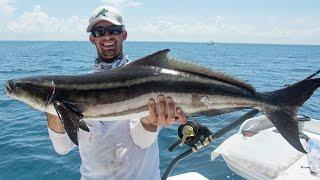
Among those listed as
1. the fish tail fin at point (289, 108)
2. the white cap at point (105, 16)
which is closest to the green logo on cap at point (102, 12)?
the white cap at point (105, 16)

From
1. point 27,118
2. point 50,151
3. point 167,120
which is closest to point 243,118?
point 167,120

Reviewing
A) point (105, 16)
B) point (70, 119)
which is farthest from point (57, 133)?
point (105, 16)

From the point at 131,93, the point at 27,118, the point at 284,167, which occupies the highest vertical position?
the point at 131,93

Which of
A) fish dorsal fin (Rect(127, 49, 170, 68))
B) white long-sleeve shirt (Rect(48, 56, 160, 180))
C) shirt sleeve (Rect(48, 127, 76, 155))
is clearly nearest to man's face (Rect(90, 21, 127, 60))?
white long-sleeve shirt (Rect(48, 56, 160, 180))

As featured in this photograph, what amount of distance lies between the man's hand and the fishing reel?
103 centimetres

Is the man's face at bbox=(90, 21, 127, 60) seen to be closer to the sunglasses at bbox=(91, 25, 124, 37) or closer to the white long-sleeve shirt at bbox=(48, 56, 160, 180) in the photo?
the sunglasses at bbox=(91, 25, 124, 37)

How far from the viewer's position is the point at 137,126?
404 centimetres

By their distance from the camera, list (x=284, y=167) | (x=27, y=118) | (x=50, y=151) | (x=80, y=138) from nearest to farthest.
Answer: (x=80, y=138) < (x=284, y=167) < (x=50, y=151) < (x=27, y=118)

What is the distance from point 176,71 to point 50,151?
8.50m

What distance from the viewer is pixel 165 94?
3.61 metres

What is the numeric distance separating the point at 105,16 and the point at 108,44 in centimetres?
32

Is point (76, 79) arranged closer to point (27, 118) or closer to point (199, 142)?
point (199, 142)

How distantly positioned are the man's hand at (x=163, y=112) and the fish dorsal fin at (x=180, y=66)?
0.30m

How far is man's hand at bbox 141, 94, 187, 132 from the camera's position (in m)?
3.61
